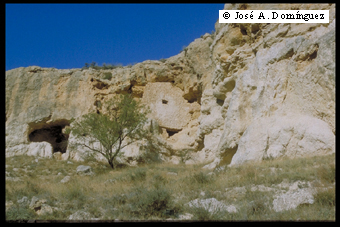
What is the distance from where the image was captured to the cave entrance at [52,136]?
2273 cm

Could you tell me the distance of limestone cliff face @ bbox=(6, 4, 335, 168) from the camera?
10.8m

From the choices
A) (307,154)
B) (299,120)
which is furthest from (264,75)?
(307,154)

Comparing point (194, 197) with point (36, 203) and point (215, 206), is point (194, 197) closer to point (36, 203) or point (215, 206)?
point (215, 206)

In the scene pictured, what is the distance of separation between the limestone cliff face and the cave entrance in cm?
7

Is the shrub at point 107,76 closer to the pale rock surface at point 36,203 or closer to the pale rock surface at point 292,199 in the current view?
the pale rock surface at point 36,203

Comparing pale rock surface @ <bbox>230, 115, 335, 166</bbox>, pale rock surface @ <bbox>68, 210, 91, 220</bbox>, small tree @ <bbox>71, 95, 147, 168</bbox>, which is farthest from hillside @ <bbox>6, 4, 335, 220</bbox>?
pale rock surface @ <bbox>68, 210, 91, 220</bbox>

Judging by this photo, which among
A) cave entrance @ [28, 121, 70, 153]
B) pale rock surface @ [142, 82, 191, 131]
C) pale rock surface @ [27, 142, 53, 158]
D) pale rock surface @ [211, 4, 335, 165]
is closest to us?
pale rock surface @ [211, 4, 335, 165]

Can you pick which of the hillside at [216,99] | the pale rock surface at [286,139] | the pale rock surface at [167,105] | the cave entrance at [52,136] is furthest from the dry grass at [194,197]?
the cave entrance at [52,136]

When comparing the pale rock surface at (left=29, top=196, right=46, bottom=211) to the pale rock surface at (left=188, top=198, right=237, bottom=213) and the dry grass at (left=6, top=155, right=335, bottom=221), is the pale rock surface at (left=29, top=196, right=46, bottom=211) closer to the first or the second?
the dry grass at (left=6, top=155, right=335, bottom=221)

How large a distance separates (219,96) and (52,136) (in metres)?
13.2

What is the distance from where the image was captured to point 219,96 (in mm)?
18016

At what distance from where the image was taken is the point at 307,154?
10.0 metres

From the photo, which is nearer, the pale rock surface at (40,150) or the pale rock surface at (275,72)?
the pale rock surface at (275,72)

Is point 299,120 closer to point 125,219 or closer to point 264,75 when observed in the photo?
point 264,75
